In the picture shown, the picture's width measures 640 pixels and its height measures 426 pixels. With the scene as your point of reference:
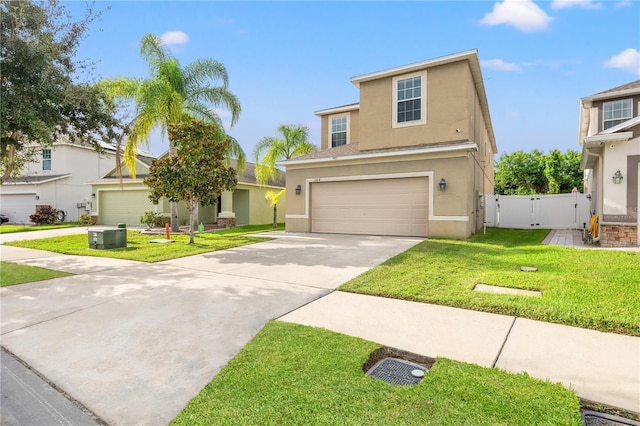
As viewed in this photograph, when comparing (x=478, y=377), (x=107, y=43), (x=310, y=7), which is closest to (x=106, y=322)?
(x=478, y=377)

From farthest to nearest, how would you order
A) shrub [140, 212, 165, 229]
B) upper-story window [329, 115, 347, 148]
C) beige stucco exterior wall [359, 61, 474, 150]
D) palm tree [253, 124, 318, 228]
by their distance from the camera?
palm tree [253, 124, 318, 228], shrub [140, 212, 165, 229], upper-story window [329, 115, 347, 148], beige stucco exterior wall [359, 61, 474, 150]

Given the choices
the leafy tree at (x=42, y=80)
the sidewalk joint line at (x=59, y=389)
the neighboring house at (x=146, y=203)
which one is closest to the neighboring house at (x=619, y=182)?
the sidewalk joint line at (x=59, y=389)

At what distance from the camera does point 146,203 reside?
2002 cm

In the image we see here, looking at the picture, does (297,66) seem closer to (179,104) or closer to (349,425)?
(179,104)

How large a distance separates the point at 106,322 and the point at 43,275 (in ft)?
13.5

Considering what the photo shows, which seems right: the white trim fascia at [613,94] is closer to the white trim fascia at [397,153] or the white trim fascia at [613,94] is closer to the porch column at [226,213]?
the white trim fascia at [397,153]

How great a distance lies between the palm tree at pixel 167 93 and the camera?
A: 1439 centimetres

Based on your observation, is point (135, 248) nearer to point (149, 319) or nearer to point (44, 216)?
point (149, 319)

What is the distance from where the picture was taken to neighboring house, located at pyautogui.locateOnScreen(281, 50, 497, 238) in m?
12.0

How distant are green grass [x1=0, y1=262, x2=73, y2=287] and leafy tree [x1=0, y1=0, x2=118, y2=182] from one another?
286cm

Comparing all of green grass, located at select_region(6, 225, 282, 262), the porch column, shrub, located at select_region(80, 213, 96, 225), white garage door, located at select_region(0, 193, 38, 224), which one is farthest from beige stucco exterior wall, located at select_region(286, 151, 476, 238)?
white garage door, located at select_region(0, 193, 38, 224)

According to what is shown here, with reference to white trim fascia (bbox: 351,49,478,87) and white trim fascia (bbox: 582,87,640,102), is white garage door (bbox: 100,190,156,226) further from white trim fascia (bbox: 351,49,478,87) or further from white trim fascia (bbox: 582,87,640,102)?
white trim fascia (bbox: 582,87,640,102)

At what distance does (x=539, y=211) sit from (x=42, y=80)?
19862mm

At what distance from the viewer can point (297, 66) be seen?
13742 mm
